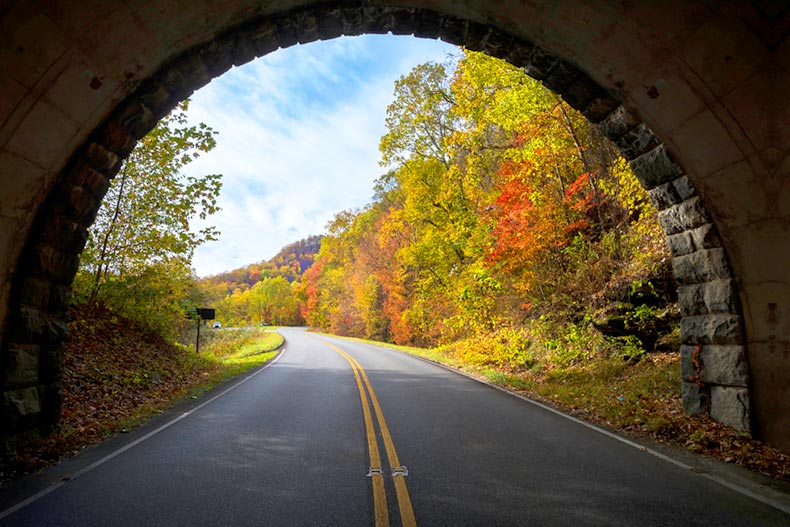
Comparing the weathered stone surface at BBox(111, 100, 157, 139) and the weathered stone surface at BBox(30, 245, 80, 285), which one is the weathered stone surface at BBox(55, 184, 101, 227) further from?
the weathered stone surface at BBox(111, 100, 157, 139)

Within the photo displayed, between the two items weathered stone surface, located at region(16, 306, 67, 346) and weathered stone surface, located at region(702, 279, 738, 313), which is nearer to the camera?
weathered stone surface, located at region(16, 306, 67, 346)

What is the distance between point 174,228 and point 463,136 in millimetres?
10115

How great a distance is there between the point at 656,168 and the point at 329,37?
559cm

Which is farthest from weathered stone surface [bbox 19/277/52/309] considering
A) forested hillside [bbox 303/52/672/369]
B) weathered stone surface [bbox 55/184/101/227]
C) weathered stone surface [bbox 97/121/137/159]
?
forested hillside [bbox 303/52/672/369]

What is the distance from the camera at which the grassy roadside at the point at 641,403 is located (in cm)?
553

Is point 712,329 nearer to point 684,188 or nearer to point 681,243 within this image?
point 681,243

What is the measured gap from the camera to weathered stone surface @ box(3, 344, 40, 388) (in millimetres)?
5281

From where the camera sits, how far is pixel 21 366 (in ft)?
17.8

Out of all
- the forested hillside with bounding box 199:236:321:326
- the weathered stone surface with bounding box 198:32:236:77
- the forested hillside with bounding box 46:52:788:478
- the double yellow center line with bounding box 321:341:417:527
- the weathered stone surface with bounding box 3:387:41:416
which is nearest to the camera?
the double yellow center line with bounding box 321:341:417:527

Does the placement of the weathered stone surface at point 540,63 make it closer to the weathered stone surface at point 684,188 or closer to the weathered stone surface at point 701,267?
the weathered stone surface at point 684,188

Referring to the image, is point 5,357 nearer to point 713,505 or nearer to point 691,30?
point 713,505

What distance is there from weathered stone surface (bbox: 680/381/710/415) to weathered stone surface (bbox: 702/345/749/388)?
193mm

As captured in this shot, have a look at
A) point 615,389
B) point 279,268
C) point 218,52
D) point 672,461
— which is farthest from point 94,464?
point 279,268

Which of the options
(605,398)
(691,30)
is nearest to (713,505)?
(605,398)
